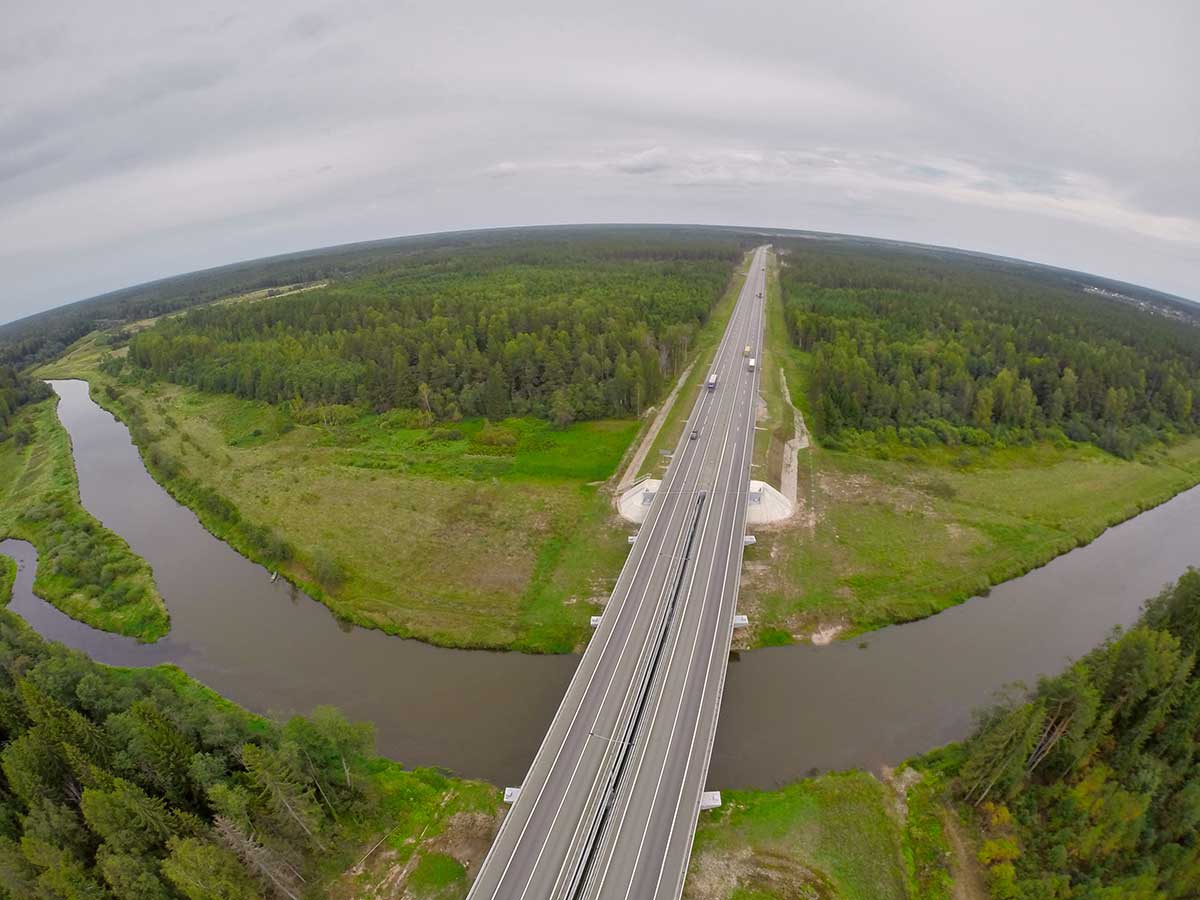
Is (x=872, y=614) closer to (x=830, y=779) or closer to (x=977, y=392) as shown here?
(x=830, y=779)

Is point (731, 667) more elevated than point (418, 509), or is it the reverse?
point (418, 509)

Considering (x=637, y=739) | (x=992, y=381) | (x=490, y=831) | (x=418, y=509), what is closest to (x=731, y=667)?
(x=637, y=739)

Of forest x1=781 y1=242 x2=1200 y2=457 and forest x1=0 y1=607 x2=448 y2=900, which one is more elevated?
forest x1=781 y1=242 x2=1200 y2=457

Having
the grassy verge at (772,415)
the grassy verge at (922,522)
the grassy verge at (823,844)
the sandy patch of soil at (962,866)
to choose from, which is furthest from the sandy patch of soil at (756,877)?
the grassy verge at (772,415)

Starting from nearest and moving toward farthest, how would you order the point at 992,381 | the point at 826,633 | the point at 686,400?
the point at 826,633 → the point at 992,381 → the point at 686,400

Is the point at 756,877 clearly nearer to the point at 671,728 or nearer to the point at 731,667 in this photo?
the point at 671,728

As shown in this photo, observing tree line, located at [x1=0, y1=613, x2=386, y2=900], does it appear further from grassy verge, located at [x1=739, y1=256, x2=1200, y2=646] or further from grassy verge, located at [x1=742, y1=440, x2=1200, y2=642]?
grassy verge, located at [x1=742, y1=440, x2=1200, y2=642]

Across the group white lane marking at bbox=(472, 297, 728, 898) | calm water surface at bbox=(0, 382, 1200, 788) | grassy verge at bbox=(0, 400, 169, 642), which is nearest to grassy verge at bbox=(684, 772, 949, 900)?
calm water surface at bbox=(0, 382, 1200, 788)
